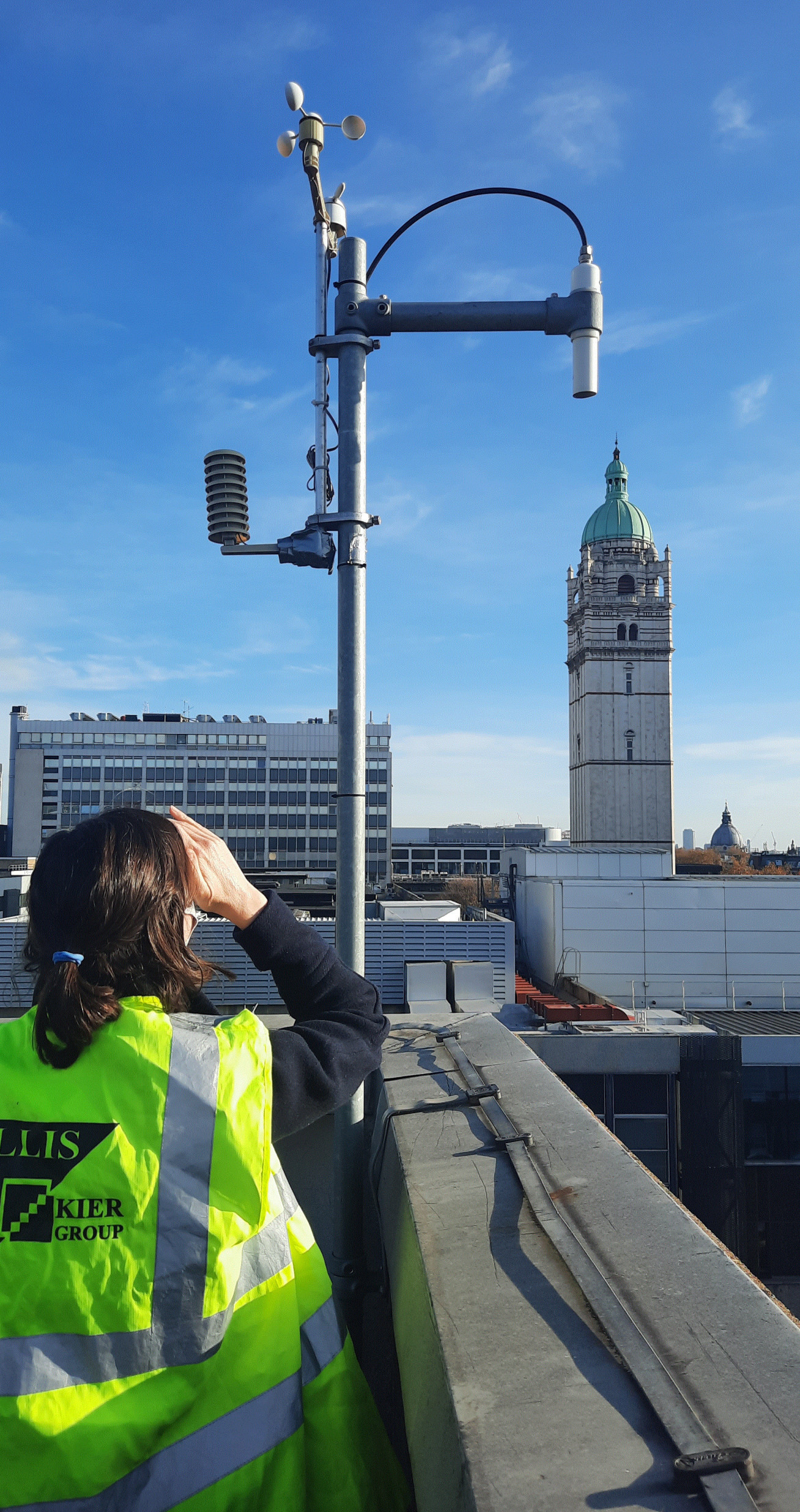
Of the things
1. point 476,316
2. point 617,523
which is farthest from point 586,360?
point 617,523

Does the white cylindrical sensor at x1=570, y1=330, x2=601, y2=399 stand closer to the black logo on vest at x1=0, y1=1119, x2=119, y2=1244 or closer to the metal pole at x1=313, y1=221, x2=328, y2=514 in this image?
the metal pole at x1=313, y1=221, x2=328, y2=514

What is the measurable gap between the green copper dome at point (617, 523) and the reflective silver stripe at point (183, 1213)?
288ft

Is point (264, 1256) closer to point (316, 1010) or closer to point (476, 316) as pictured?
point (316, 1010)

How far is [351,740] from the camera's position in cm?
328

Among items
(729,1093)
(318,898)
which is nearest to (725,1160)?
(729,1093)

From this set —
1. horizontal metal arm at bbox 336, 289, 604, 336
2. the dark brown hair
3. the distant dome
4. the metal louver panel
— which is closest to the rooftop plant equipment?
horizontal metal arm at bbox 336, 289, 604, 336

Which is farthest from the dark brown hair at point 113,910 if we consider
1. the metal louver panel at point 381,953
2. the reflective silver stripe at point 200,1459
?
the metal louver panel at point 381,953

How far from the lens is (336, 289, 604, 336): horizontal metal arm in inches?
138

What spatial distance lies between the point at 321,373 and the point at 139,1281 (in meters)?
3.24

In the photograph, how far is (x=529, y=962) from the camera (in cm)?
3553

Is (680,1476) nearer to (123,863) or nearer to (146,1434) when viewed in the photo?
(146,1434)

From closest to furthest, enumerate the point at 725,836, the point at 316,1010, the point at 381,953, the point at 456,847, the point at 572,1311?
the point at 572,1311 < the point at 316,1010 < the point at 381,953 < the point at 456,847 < the point at 725,836

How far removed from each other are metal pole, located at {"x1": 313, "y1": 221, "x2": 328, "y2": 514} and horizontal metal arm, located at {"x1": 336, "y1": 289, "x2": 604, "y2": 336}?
3.4 inches

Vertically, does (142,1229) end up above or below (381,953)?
above
